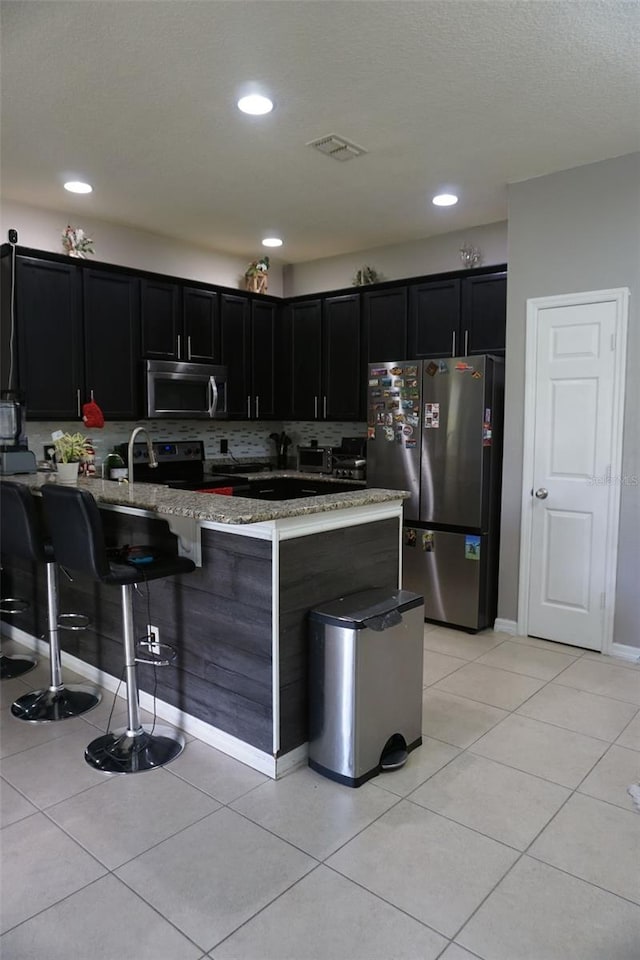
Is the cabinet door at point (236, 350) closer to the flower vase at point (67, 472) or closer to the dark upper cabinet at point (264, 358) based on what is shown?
the dark upper cabinet at point (264, 358)

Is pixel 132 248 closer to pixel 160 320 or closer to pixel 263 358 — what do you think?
pixel 160 320

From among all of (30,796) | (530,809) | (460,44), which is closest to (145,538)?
(30,796)

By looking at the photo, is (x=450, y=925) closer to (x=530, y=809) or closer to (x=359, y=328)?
(x=530, y=809)

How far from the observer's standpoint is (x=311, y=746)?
251 centimetres

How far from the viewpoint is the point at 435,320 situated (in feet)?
15.5

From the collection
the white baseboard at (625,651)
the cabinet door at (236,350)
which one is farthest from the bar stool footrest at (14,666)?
the white baseboard at (625,651)

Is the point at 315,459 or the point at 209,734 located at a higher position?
the point at 315,459

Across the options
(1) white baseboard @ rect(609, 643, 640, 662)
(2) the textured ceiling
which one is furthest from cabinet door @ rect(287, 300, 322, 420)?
(1) white baseboard @ rect(609, 643, 640, 662)

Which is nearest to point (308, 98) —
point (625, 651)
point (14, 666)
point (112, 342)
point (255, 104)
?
point (255, 104)

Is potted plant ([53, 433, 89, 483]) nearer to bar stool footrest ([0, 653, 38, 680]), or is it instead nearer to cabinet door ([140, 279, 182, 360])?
bar stool footrest ([0, 653, 38, 680])

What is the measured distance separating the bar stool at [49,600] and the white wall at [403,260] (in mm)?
3631

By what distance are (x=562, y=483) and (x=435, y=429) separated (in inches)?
34.5

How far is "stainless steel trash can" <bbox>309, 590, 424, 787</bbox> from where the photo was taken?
236 cm

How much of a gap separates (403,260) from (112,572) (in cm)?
387
